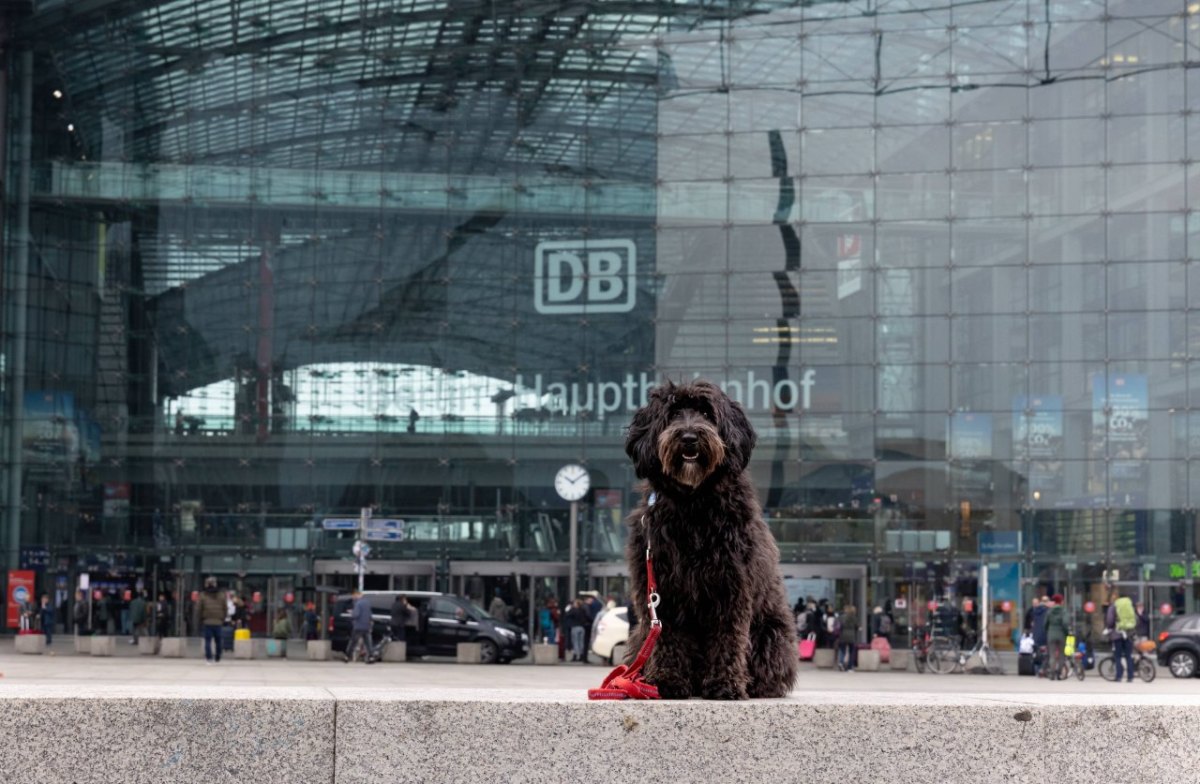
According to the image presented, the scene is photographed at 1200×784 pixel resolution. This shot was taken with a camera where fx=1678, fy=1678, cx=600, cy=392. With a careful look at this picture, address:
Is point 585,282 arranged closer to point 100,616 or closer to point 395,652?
point 395,652

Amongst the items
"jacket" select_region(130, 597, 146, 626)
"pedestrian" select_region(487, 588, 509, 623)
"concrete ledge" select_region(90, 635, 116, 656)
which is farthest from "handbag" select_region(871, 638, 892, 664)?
"jacket" select_region(130, 597, 146, 626)

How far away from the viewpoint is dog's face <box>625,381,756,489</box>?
527cm

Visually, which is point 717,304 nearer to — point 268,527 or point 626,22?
point 626,22

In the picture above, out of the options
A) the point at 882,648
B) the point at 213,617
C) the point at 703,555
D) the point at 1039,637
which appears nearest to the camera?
the point at 703,555

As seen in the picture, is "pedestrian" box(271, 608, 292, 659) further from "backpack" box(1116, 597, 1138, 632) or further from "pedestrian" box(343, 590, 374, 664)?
"backpack" box(1116, 597, 1138, 632)

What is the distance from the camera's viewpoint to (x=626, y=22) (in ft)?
126

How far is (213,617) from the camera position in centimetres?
2917

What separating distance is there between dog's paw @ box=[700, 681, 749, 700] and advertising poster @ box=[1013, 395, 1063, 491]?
108 ft

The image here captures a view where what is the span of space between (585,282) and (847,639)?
11.7 meters

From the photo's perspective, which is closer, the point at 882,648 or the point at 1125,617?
the point at 1125,617

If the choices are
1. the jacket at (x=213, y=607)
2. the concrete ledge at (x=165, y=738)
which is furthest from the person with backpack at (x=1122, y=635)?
the concrete ledge at (x=165, y=738)

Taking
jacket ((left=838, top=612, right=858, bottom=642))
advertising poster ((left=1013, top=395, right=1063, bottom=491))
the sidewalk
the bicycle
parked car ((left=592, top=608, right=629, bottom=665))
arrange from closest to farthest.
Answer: the sidewalk < the bicycle < parked car ((left=592, top=608, right=629, bottom=665)) < jacket ((left=838, top=612, right=858, bottom=642)) < advertising poster ((left=1013, top=395, right=1063, bottom=491))

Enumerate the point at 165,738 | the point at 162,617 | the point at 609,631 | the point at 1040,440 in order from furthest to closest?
the point at 162,617
the point at 1040,440
the point at 609,631
the point at 165,738

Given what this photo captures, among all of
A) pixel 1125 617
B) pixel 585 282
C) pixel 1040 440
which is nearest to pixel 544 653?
pixel 585 282
